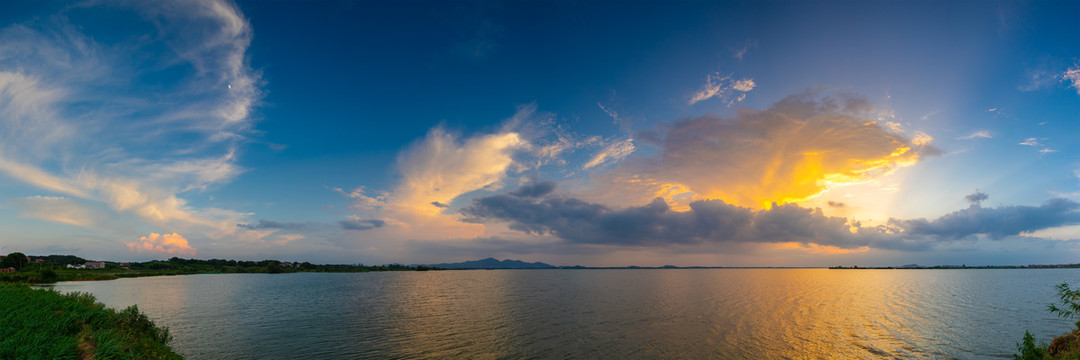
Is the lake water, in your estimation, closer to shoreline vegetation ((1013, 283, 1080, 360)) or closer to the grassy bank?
the grassy bank

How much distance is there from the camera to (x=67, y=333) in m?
25.2

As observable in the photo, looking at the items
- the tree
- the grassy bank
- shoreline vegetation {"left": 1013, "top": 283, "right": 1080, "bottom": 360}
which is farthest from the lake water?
the tree

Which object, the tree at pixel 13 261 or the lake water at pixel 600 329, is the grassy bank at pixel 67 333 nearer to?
the lake water at pixel 600 329

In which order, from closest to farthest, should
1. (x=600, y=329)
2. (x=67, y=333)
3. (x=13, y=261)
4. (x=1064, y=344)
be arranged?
1. (x=67, y=333)
2. (x=1064, y=344)
3. (x=600, y=329)
4. (x=13, y=261)

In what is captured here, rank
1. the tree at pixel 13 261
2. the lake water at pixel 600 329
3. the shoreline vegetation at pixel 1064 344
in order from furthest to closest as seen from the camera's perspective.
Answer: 1. the tree at pixel 13 261
2. the lake water at pixel 600 329
3. the shoreline vegetation at pixel 1064 344

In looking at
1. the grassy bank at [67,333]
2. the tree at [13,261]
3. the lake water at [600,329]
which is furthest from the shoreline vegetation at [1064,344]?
the tree at [13,261]

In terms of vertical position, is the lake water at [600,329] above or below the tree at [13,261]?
below

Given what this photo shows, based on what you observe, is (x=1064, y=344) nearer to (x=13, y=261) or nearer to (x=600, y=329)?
(x=600, y=329)

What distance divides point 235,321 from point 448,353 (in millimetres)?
36131

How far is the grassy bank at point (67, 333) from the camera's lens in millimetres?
19112

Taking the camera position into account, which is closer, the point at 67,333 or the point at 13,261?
the point at 67,333

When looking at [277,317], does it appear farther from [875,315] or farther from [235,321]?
[875,315]

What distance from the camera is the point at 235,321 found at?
5347cm

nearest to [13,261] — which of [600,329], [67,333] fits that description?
[67,333]
